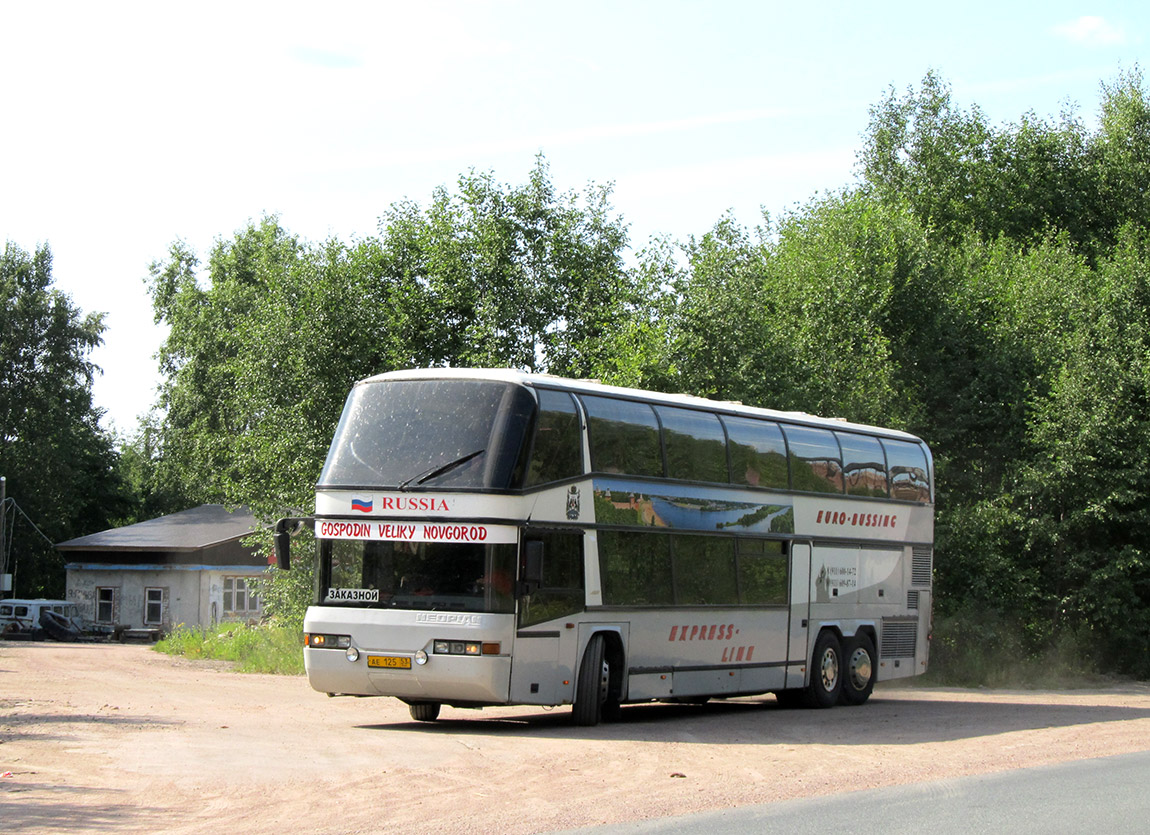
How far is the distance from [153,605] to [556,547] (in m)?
44.0

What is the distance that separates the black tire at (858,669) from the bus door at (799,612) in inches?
48.4

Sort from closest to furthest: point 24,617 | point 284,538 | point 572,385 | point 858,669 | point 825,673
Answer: point 284,538 < point 572,385 < point 825,673 < point 858,669 < point 24,617

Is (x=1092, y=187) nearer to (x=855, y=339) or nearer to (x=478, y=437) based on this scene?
(x=855, y=339)

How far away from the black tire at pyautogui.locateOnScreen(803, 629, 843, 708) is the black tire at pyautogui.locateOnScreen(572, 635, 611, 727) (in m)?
5.44

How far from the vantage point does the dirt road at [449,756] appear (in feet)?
31.7

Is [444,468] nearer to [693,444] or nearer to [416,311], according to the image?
[693,444]

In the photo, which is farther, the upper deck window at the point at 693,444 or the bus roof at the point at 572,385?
the upper deck window at the point at 693,444

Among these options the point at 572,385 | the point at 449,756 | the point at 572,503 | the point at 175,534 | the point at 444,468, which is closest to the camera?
the point at 449,756

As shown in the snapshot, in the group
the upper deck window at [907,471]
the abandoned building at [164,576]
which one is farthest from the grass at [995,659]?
the abandoned building at [164,576]

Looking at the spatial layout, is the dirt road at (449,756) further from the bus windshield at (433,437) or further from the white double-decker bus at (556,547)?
the bus windshield at (433,437)

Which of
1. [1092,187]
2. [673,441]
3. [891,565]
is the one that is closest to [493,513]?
[673,441]

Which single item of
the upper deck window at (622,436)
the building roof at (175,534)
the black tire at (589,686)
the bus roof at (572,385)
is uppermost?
the bus roof at (572,385)

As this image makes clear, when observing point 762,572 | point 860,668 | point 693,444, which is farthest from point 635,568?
point 860,668

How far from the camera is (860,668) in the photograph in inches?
859
